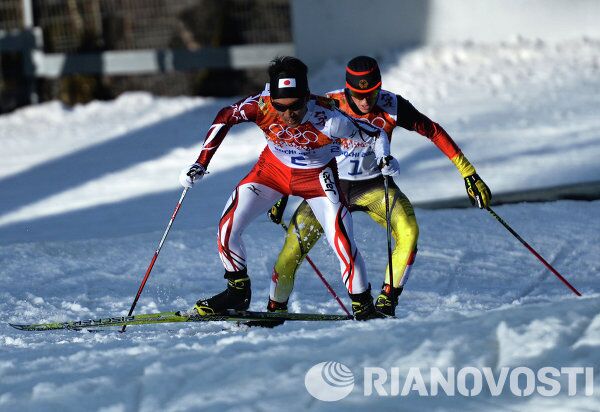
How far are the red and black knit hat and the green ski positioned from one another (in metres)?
1.42

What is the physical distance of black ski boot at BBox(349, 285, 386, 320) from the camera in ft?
21.0

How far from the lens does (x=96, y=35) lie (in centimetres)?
1485

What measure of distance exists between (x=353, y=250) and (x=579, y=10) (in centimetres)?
911

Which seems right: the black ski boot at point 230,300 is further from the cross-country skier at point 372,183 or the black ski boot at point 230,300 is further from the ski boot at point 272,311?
the cross-country skier at point 372,183

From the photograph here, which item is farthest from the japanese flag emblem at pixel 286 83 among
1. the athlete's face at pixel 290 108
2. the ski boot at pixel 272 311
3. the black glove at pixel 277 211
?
the ski boot at pixel 272 311

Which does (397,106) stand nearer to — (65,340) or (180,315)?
(180,315)

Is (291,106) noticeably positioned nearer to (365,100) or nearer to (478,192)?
(365,100)

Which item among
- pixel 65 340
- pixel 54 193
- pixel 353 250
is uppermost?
pixel 353 250

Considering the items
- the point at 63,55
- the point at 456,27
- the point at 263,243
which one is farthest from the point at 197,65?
the point at 263,243

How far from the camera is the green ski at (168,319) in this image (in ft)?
20.9

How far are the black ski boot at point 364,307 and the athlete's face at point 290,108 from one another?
1.14m

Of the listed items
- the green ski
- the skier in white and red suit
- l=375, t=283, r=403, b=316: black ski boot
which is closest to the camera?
the skier in white and red suit

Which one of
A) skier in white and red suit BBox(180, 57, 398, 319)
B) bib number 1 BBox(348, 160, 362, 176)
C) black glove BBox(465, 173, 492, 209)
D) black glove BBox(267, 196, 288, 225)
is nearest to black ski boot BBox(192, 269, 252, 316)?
skier in white and red suit BBox(180, 57, 398, 319)

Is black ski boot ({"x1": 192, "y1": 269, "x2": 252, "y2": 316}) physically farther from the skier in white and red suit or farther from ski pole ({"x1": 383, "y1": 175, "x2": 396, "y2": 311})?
ski pole ({"x1": 383, "y1": 175, "x2": 396, "y2": 311})
